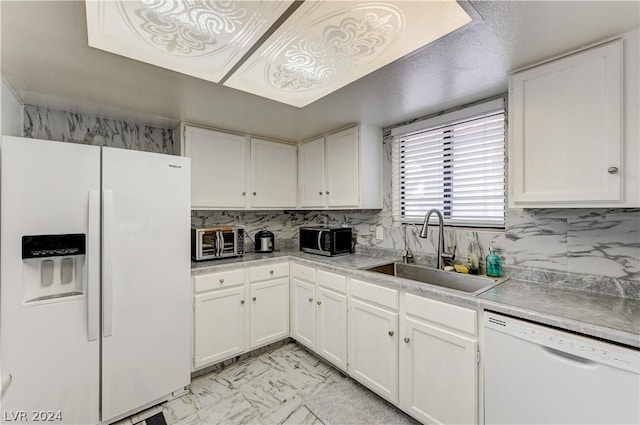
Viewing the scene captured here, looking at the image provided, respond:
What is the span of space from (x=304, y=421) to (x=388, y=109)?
2316 mm

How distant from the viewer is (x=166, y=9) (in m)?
1.10

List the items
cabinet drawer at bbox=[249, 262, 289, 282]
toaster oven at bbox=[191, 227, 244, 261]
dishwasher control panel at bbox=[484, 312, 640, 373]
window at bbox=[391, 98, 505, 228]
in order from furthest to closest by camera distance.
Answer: cabinet drawer at bbox=[249, 262, 289, 282], toaster oven at bbox=[191, 227, 244, 261], window at bbox=[391, 98, 505, 228], dishwasher control panel at bbox=[484, 312, 640, 373]

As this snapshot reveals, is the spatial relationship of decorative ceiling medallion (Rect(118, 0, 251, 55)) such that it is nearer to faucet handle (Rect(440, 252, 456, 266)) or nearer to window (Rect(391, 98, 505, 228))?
window (Rect(391, 98, 505, 228))

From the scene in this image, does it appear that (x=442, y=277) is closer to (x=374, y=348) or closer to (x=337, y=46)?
(x=374, y=348)

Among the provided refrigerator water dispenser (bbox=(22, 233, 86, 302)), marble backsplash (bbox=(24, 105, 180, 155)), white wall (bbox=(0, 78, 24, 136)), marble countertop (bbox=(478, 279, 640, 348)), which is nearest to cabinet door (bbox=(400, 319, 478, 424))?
marble countertop (bbox=(478, 279, 640, 348))

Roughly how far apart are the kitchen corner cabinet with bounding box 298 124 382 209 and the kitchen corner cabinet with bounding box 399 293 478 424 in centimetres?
111

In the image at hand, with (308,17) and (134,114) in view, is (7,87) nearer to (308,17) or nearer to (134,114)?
(134,114)

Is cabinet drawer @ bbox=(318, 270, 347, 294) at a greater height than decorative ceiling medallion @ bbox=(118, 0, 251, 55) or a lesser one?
lesser

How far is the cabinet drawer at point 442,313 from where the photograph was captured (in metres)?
1.48

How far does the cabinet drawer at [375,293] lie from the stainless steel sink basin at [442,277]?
204 mm

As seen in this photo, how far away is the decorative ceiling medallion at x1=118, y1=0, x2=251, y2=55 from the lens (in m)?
1.09

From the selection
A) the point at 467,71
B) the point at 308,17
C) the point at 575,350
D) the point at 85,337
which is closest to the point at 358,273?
the point at 575,350

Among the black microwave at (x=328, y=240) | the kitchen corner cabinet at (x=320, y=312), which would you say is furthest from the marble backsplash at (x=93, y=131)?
the kitchen corner cabinet at (x=320, y=312)

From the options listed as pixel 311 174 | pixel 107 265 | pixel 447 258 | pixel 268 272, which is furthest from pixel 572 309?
pixel 107 265
